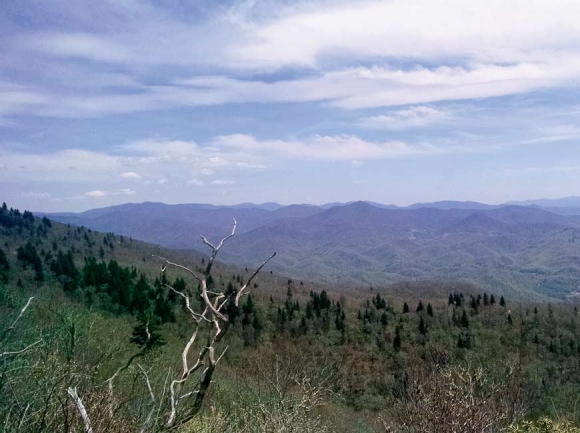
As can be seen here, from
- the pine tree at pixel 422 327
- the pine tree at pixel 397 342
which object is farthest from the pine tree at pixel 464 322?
the pine tree at pixel 397 342

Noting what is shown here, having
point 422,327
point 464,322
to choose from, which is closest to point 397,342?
point 422,327

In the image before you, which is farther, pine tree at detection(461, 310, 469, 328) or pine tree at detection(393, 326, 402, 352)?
pine tree at detection(461, 310, 469, 328)

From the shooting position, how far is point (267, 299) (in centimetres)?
13050

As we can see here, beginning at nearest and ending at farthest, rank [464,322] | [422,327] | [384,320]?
1. [422,327]
2. [464,322]
3. [384,320]

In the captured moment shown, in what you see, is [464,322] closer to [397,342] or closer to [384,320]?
[384,320]

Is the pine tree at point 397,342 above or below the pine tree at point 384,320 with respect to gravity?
below

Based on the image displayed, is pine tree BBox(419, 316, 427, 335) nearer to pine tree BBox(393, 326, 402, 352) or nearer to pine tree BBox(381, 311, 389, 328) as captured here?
pine tree BBox(393, 326, 402, 352)

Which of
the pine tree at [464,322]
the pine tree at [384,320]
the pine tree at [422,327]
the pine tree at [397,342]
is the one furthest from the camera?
the pine tree at [384,320]

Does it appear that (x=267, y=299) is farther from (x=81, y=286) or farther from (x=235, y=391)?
(x=235, y=391)

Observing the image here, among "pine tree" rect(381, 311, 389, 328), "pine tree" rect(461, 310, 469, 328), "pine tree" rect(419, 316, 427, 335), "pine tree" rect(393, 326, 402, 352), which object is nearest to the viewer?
"pine tree" rect(393, 326, 402, 352)

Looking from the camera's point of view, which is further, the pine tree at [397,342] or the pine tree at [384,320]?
the pine tree at [384,320]

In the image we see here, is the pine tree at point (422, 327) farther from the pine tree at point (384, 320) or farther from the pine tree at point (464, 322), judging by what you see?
the pine tree at point (464, 322)

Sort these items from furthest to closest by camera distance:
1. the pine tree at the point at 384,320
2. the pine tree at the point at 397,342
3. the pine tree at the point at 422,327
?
1. the pine tree at the point at 384,320
2. the pine tree at the point at 422,327
3. the pine tree at the point at 397,342

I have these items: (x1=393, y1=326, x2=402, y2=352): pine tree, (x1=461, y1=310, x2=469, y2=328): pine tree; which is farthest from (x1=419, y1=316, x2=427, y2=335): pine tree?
(x1=461, y1=310, x2=469, y2=328): pine tree
